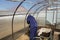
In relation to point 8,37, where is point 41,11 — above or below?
above

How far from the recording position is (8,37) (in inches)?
249

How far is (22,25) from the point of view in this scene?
905 centimetres

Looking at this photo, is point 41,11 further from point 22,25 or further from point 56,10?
point 22,25

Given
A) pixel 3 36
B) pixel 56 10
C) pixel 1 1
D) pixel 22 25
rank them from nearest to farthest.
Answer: pixel 1 1
pixel 3 36
pixel 22 25
pixel 56 10

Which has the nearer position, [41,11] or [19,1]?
[19,1]

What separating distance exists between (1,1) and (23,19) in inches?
168

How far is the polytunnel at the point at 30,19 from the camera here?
6352 millimetres

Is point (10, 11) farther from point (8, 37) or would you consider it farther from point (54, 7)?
point (54, 7)

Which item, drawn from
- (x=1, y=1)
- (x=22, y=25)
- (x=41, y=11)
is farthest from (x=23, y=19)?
(x=1, y=1)

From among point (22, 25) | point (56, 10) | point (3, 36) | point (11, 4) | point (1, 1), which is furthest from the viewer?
point (56, 10)

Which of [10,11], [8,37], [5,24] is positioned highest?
[10,11]

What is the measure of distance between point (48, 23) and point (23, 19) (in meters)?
3.16

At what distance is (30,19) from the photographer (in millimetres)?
6484

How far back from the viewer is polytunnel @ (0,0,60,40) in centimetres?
635
